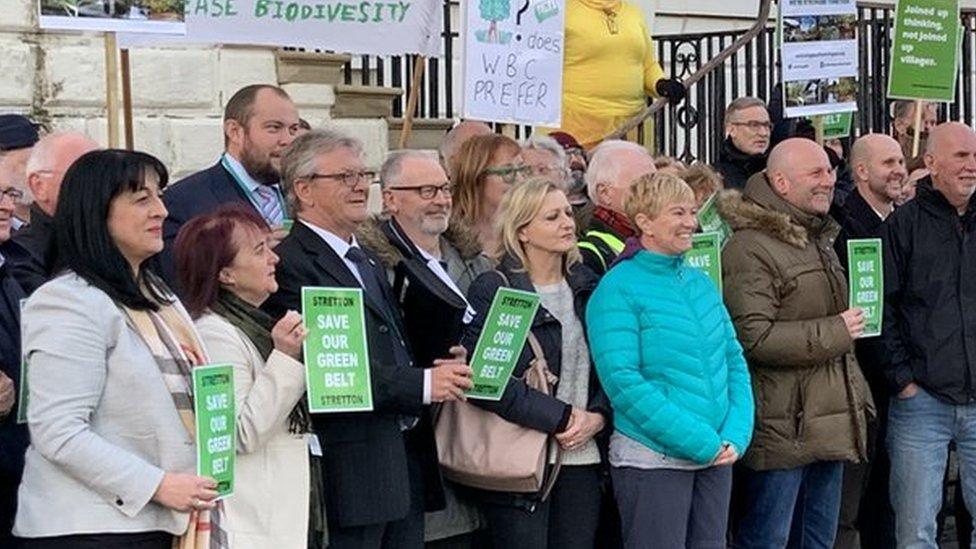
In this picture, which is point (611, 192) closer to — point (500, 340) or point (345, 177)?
point (500, 340)

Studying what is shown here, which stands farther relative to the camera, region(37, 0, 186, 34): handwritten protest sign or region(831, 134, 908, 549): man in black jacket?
region(831, 134, 908, 549): man in black jacket

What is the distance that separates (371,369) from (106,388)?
102 centimetres

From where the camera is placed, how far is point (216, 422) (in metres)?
4.29

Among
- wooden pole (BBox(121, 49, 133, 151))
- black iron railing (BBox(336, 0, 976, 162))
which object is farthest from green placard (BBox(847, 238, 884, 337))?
black iron railing (BBox(336, 0, 976, 162))

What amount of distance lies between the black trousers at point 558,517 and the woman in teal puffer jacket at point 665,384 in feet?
0.42

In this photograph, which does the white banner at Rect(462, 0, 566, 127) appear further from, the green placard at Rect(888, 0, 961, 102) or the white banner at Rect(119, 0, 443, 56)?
the green placard at Rect(888, 0, 961, 102)

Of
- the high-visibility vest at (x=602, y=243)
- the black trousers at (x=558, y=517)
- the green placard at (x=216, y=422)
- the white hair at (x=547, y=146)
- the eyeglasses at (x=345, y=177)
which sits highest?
the white hair at (x=547, y=146)

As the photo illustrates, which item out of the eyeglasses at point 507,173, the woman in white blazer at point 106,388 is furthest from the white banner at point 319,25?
the woman in white blazer at point 106,388

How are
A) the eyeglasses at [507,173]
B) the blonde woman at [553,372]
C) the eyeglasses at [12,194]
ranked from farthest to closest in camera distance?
the eyeglasses at [507,173] → the blonde woman at [553,372] → the eyeglasses at [12,194]

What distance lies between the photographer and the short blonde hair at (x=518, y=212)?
582 centimetres

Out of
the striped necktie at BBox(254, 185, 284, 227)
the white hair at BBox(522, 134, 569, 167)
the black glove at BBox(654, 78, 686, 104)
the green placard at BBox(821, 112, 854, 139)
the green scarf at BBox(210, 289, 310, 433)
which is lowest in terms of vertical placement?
the green scarf at BBox(210, 289, 310, 433)

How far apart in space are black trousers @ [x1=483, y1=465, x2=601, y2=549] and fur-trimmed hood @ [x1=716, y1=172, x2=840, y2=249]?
1.29 metres

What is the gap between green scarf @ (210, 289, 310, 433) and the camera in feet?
15.7

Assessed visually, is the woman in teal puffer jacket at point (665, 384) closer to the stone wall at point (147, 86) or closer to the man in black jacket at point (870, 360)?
the man in black jacket at point (870, 360)
